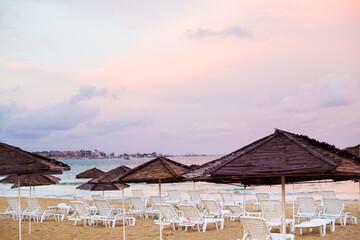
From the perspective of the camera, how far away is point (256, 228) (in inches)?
331

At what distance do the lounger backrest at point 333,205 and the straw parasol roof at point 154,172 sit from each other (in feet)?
18.5

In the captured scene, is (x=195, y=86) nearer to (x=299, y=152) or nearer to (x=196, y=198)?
(x=196, y=198)

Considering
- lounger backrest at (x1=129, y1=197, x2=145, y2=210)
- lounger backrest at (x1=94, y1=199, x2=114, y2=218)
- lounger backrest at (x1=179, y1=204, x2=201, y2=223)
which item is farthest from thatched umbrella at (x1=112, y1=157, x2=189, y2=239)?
lounger backrest at (x1=129, y1=197, x2=145, y2=210)

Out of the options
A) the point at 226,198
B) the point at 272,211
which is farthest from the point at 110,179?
the point at 226,198

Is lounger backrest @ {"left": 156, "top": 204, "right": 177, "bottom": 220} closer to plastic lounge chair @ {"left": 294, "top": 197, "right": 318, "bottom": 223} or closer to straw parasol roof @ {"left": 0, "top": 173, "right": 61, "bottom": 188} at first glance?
plastic lounge chair @ {"left": 294, "top": 197, "right": 318, "bottom": 223}

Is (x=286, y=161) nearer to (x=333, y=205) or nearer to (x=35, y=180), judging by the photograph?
(x=333, y=205)

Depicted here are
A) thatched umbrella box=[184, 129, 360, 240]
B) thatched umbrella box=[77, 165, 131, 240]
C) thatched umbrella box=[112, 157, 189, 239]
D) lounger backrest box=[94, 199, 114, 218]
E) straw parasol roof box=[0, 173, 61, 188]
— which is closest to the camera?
thatched umbrella box=[184, 129, 360, 240]

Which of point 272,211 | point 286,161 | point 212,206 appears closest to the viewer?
point 286,161

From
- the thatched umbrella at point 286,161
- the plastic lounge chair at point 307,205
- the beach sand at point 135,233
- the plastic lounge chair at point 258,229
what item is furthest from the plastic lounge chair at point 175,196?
the thatched umbrella at point 286,161

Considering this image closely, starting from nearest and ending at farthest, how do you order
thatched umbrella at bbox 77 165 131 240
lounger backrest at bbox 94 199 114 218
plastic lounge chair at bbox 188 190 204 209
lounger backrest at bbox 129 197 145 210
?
thatched umbrella at bbox 77 165 131 240 < lounger backrest at bbox 94 199 114 218 < lounger backrest at bbox 129 197 145 210 < plastic lounge chair at bbox 188 190 204 209

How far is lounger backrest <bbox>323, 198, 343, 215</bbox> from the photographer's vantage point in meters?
12.8

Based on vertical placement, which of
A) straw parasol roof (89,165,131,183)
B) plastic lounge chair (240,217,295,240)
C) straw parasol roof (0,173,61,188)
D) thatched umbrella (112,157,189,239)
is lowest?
plastic lounge chair (240,217,295,240)

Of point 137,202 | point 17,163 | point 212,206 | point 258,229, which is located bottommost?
point 137,202

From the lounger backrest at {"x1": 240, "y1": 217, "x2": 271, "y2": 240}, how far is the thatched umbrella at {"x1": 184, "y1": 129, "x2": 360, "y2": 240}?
264 centimetres
